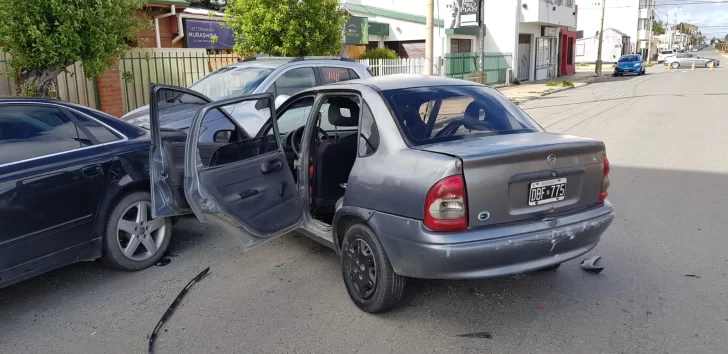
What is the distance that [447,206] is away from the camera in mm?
3223

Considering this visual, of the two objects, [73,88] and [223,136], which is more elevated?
[73,88]

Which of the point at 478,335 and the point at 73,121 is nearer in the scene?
the point at 478,335

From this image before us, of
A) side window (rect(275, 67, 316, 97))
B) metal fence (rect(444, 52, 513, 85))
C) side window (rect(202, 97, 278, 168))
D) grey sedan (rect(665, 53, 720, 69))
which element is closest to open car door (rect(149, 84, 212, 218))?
side window (rect(202, 97, 278, 168))

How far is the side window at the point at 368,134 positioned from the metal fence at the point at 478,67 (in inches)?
829

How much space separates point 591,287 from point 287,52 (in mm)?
9149

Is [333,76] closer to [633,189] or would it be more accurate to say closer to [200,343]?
[633,189]

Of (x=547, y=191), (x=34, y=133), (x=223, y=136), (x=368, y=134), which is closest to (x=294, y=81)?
(x=223, y=136)

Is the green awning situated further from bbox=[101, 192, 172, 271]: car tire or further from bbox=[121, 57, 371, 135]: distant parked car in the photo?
bbox=[101, 192, 172, 271]: car tire

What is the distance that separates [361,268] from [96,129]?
2602 mm

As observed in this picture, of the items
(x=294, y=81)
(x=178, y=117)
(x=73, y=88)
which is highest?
(x=294, y=81)

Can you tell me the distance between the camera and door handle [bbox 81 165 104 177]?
4207 millimetres

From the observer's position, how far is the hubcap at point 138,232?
15.0 ft

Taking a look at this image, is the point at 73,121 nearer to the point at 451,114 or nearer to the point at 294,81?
the point at 451,114

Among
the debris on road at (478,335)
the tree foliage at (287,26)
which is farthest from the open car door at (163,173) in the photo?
the tree foliage at (287,26)
